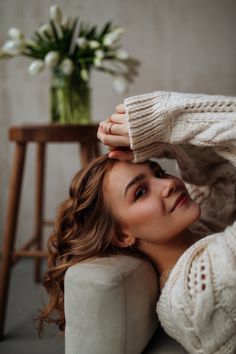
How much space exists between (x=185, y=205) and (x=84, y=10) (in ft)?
5.04

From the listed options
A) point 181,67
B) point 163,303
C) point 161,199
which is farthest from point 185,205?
point 181,67

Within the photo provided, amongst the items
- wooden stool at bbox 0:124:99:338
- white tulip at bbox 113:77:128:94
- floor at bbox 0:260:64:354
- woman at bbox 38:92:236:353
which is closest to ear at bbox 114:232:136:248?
woman at bbox 38:92:236:353

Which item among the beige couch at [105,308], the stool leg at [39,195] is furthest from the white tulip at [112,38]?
the beige couch at [105,308]

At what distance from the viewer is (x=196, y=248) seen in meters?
0.84

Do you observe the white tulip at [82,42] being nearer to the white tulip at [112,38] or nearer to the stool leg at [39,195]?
the white tulip at [112,38]

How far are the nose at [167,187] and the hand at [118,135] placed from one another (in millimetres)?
100

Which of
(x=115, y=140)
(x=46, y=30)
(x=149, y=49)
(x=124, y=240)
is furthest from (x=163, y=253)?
(x=149, y=49)

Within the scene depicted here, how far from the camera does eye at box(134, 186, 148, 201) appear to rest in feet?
3.08

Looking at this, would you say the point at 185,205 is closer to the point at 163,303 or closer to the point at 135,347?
the point at 163,303

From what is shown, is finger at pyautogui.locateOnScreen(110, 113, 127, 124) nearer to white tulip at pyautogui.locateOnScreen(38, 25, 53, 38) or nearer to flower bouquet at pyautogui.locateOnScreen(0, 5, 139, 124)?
flower bouquet at pyautogui.locateOnScreen(0, 5, 139, 124)

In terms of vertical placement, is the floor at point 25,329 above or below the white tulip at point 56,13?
below

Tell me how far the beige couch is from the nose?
0.19 metres

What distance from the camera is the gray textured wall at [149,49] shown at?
6.48 ft

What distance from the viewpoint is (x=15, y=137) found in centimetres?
148
